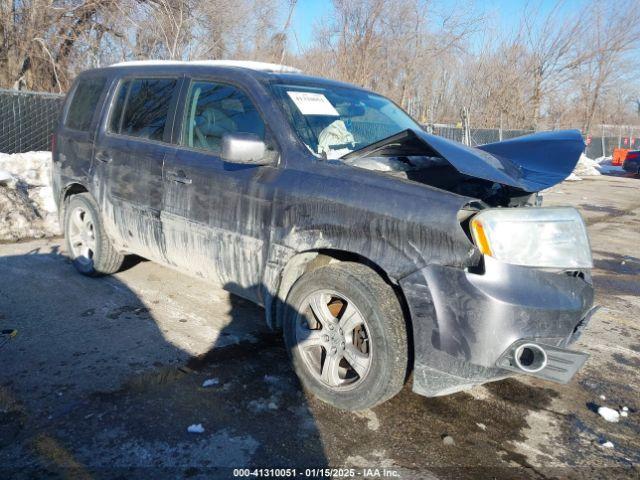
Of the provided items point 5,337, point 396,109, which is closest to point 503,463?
point 396,109

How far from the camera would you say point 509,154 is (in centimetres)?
390

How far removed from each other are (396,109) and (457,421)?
2.68 meters

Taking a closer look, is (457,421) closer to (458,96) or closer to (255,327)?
(255,327)

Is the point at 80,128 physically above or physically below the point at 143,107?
below

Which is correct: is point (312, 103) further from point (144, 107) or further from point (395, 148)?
point (144, 107)

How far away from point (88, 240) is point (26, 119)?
22.9ft

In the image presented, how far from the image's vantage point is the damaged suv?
2531 millimetres

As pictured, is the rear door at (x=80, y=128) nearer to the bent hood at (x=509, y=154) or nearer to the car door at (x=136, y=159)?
the car door at (x=136, y=159)

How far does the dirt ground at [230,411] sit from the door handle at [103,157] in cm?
119

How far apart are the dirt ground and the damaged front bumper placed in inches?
16.8

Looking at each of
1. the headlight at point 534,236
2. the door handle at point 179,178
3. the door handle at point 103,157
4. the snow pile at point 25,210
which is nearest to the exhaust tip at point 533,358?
the headlight at point 534,236

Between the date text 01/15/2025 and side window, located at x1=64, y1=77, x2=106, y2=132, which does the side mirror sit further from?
side window, located at x1=64, y1=77, x2=106, y2=132

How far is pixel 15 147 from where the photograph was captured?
10406mm

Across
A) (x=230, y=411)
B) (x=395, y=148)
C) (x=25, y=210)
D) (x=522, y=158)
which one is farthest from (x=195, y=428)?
(x=25, y=210)
